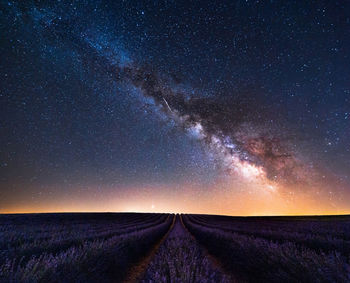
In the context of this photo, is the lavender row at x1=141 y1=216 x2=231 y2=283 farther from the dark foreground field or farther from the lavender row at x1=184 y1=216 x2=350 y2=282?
the lavender row at x1=184 y1=216 x2=350 y2=282

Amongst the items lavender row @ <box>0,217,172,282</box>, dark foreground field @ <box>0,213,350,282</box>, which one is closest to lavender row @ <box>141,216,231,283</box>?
dark foreground field @ <box>0,213,350,282</box>

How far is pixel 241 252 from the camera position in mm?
5680

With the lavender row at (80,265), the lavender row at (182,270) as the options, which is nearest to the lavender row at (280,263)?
the lavender row at (182,270)

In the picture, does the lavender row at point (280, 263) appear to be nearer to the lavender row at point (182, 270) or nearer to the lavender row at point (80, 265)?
the lavender row at point (182, 270)

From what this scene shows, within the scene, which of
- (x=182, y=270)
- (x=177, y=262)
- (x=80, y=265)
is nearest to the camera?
(x=182, y=270)

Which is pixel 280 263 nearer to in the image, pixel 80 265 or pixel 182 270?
pixel 182 270

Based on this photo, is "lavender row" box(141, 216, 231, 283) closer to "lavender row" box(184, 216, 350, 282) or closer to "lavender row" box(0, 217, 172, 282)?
"lavender row" box(184, 216, 350, 282)

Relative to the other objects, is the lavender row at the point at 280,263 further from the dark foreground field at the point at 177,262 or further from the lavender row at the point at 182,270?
the lavender row at the point at 182,270

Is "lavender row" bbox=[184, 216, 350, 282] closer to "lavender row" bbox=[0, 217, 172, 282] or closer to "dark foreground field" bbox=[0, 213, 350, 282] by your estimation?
"dark foreground field" bbox=[0, 213, 350, 282]

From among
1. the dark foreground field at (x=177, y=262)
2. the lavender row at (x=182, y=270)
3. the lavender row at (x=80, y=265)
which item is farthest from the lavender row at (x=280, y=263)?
the lavender row at (x=80, y=265)

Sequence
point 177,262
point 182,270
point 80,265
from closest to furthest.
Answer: point 182,270
point 177,262
point 80,265

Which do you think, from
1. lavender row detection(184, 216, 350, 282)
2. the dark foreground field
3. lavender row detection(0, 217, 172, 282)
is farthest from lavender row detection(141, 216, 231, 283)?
lavender row detection(0, 217, 172, 282)

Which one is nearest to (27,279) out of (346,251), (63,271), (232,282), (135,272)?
(63,271)

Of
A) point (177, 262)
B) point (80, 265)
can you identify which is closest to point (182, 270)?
point (177, 262)
